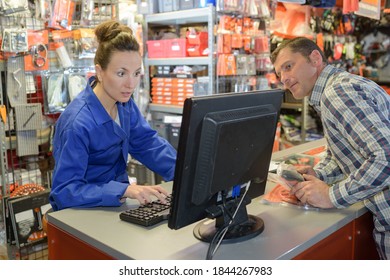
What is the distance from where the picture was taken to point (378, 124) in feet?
5.18

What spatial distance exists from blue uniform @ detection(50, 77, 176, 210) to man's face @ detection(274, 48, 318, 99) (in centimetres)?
Result: 71

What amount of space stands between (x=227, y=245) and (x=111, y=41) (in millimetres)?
1093

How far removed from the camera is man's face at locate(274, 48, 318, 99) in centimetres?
198

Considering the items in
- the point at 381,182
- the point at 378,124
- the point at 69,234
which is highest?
the point at 378,124

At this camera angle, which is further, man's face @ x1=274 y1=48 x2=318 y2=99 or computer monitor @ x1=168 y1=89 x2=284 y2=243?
man's face @ x1=274 y1=48 x2=318 y2=99

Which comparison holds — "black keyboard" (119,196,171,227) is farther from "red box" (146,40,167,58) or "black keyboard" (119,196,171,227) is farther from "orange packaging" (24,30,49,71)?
"red box" (146,40,167,58)

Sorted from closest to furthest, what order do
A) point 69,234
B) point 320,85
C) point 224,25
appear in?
point 69,234 → point 320,85 → point 224,25

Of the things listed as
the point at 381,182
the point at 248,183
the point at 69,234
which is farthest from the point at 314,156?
the point at 69,234

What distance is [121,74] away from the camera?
195 cm

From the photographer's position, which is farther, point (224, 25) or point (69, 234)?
point (224, 25)

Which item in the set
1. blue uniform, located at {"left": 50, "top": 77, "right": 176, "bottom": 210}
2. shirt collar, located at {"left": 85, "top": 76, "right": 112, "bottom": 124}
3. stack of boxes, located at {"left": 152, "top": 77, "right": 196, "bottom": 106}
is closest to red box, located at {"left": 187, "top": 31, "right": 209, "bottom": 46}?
stack of boxes, located at {"left": 152, "top": 77, "right": 196, "bottom": 106}

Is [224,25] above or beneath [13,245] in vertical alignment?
above
